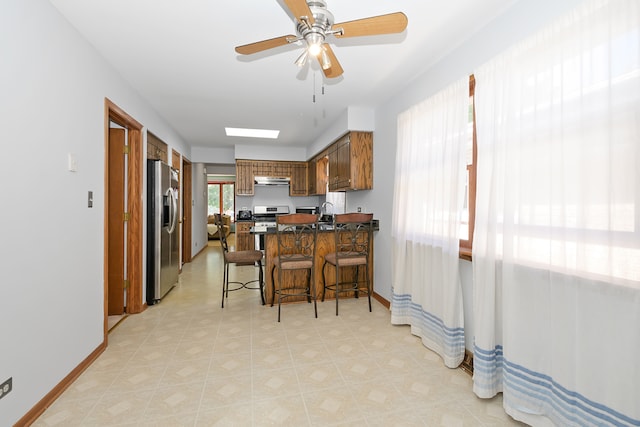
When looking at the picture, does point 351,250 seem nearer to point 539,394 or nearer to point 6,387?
point 539,394

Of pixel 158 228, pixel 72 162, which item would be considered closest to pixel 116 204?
pixel 158 228

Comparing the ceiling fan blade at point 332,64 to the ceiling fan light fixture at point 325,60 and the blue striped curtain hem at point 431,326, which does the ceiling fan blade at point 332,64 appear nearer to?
the ceiling fan light fixture at point 325,60

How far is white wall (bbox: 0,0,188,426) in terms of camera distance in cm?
151

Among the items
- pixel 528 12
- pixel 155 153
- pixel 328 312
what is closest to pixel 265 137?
pixel 155 153

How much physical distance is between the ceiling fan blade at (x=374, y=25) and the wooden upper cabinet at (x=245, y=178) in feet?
15.8

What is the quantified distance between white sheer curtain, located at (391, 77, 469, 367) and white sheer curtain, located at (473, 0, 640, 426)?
29 cm

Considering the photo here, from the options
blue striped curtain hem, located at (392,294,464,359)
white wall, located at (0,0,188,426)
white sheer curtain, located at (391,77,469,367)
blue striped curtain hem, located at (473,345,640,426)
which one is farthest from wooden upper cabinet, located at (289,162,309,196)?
blue striped curtain hem, located at (473,345,640,426)

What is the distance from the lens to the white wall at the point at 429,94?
173 centimetres

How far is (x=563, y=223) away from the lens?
1.46m

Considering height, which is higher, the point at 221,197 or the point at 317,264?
the point at 221,197

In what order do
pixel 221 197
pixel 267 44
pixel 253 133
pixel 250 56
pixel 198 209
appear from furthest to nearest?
pixel 221 197
pixel 198 209
pixel 253 133
pixel 250 56
pixel 267 44

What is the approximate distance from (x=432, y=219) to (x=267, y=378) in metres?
1.81

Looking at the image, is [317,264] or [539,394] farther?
[317,264]

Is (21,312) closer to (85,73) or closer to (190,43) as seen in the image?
(85,73)
